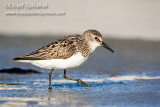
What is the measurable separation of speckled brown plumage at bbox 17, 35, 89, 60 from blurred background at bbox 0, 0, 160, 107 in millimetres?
656

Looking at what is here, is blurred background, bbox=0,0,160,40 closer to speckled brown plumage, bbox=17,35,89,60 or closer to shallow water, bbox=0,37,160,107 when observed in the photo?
shallow water, bbox=0,37,160,107

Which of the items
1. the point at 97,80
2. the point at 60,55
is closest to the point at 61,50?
the point at 60,55

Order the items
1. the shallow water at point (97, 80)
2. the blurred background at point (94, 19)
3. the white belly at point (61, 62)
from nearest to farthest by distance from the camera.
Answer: the shallow water at point (97, 80), the white belly at point (61, 62), the blurred background at point (94, 19)

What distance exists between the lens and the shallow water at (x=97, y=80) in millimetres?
7316

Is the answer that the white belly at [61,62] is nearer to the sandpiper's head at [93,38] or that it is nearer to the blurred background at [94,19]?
the sandpiper's head at [93,38]

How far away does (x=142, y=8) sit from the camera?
18.7m

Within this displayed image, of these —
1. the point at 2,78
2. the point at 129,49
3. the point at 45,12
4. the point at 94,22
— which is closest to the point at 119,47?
the point at 129,49

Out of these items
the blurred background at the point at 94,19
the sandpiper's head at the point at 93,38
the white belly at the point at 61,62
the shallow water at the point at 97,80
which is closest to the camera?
the shallow water at the point at 97,80

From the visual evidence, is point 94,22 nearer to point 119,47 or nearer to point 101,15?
point 101,15

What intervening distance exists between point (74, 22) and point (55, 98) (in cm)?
1021

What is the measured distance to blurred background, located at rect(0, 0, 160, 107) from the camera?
766cm

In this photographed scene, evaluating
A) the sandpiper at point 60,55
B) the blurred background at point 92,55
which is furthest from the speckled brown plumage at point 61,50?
the blurred background at point 92,55

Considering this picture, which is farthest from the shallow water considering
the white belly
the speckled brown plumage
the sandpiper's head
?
the sandpiper's head

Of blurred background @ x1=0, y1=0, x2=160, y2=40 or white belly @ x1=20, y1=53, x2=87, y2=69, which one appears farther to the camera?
blurred background @ x1=0, y1=0, x2=160, y2=40
